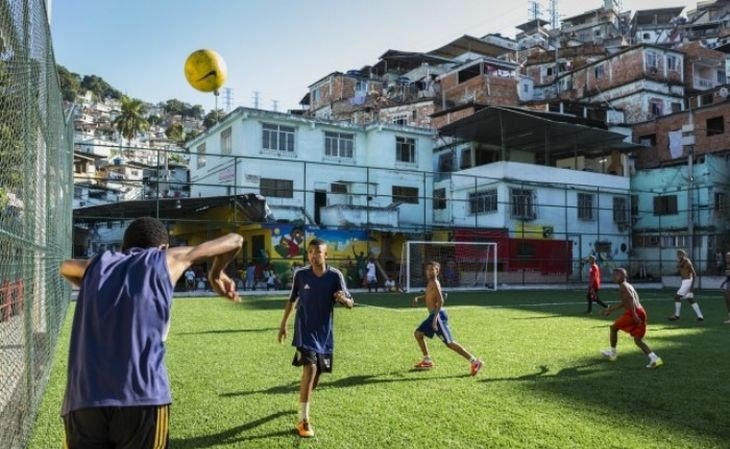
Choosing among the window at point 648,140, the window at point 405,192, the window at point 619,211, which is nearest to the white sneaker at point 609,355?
the window at point 405,192

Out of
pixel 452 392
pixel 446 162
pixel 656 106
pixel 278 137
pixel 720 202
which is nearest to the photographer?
pixel 452 392

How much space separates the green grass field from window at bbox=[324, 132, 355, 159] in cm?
2420

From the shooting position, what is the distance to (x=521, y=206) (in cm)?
3453

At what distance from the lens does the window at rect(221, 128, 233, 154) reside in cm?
3444

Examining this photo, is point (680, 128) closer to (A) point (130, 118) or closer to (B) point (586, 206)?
(B) point (586, 206)

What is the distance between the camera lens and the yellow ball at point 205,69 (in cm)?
763

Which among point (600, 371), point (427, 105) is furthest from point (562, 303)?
point (427, 105)

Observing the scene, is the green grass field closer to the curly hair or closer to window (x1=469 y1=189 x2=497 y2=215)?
the curly hair

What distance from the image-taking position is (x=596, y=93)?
4894 centimetres

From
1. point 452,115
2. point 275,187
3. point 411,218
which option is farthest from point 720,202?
point 275,187

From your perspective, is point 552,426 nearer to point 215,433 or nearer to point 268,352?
point 215,433

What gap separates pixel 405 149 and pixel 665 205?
676 inches

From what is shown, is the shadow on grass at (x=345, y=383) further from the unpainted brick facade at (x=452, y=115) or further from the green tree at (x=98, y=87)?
the green tree at (x=98, y=87)

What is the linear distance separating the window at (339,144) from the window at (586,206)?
48.2 feet
